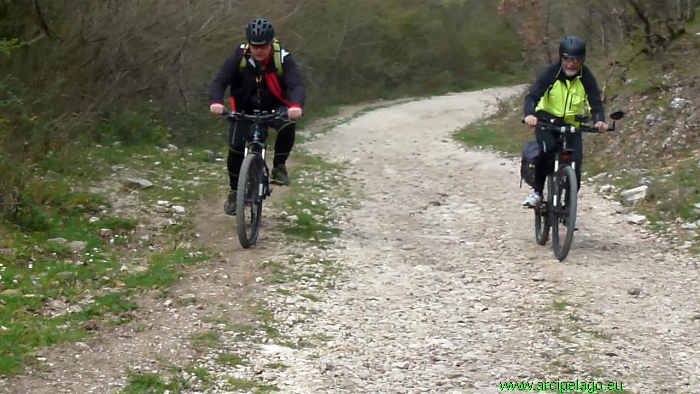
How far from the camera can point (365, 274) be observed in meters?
6.96

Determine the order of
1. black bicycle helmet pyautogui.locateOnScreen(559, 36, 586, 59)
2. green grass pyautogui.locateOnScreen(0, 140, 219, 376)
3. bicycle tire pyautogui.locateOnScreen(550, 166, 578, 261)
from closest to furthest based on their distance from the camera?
green grass pyautogui.locateOnScreen(0, 140, 219, 376) → bicycle tire pyautogui.locateOnScreen(550, 166, 578, 261) → black bicycle helmet pyautogui.locateOnScreen(559, 36, 586, 59)

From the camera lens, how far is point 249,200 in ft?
24.5

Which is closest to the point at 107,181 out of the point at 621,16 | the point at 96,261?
the point at 96,261

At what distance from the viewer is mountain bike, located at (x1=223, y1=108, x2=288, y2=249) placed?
23.9 feet

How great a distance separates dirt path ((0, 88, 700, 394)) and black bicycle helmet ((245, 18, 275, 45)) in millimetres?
1810

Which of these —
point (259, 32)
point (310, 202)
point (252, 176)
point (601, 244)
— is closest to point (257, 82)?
point (259, 32)

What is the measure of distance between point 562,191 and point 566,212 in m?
0.23

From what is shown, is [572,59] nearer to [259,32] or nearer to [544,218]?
[544,218]

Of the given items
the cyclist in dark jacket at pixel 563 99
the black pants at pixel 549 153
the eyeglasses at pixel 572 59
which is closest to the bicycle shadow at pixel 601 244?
the black pants at pixel 549 153

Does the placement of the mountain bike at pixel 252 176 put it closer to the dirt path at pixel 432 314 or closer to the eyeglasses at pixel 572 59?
the dirt path at pixel 432 314

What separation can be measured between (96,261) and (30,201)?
1.29 metres

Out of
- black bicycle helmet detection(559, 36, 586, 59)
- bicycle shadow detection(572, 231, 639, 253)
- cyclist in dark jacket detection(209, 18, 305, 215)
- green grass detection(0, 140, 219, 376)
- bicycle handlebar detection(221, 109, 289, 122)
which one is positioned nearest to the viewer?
green grass detection(0, 140, 219, 376)

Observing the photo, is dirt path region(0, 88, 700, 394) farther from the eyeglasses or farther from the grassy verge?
the eyeglasses

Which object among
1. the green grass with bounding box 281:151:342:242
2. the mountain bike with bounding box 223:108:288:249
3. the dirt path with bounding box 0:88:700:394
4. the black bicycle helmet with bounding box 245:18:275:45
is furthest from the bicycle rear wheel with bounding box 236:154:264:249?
the black bicycle helmet with bounding box 245:18:275:45
